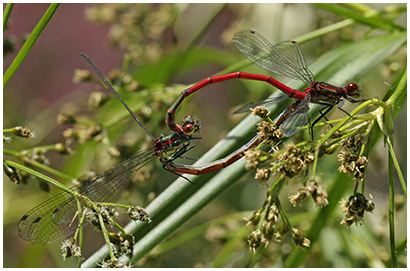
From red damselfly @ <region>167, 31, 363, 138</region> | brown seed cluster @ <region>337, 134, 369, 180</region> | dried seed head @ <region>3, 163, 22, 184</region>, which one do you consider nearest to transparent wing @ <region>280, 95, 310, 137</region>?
red damselfly @ <region>167, 31, 363, 138</region>

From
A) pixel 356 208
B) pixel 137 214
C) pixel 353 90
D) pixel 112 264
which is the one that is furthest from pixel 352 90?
pixel 112 264

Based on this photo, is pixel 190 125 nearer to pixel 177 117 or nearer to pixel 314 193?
pixel 177 117

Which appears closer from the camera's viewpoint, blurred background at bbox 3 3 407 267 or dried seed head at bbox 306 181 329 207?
dried seed head at bbox 306 181 329 207

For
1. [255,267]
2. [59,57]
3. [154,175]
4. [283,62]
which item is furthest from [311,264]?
[59,57]

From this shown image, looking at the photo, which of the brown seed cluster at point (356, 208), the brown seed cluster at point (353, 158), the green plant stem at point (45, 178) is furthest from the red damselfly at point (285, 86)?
the green plant stem at point (45, 178)

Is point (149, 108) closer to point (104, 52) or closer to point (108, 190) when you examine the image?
point (108, 190)

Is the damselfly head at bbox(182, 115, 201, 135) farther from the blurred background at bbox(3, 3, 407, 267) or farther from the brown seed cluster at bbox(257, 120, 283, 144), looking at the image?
the brown seed cluster at bbox(257, 120, 283, 144)

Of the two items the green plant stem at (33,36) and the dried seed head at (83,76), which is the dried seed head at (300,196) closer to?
the green plant stem at (33,36)
